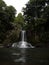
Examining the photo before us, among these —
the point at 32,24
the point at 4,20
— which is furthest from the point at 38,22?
the point at 4,20

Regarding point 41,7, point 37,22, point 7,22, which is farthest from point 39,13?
point 7,22

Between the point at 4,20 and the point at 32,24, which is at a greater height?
the point at 4,20

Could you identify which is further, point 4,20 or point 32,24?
point 4,20

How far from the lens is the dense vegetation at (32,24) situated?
45.9 m

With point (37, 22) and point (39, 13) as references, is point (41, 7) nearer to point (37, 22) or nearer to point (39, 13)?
point (39, 13)

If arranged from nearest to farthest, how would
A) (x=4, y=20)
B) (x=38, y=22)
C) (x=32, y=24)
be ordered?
(x=38, y=22) < (x=32, y=24) < (x=4, y=20)

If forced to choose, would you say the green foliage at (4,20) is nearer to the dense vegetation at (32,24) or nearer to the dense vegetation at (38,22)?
the dense vegetation at (32,24)

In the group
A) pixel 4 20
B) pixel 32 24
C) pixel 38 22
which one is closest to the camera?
pixel 38 22

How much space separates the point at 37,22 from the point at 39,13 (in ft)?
14.3

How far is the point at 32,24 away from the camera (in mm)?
49469

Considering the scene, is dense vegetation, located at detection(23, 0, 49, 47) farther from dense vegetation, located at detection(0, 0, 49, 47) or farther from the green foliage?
the green foliage

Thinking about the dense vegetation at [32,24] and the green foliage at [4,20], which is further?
the green foliage at [4,20]

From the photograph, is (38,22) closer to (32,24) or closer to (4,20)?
(32,24)

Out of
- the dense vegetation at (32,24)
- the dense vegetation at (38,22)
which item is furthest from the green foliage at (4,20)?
the dense vegetation at (38,22)
